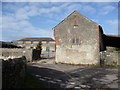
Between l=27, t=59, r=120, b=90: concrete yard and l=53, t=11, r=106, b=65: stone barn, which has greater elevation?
l=53, t=11, r=106, b=65: stone barn

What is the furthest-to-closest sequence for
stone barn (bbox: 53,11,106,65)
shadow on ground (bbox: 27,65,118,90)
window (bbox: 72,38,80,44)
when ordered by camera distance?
window (bbox: 72,38,80,44) < stone barn (bbox: 53,11,106,65) < shadow on ground (bbox: 27,65,118,90)

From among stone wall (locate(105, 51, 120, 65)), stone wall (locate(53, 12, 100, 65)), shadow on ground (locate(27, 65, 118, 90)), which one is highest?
stone wall (locate(53, 12, 100, 65))

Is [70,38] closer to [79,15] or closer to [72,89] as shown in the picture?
[79,15]

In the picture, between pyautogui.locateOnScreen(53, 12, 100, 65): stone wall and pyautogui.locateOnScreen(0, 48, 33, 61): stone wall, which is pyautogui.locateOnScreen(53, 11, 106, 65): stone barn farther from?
pyautogui.locateOnScreen(0, 48, 33, 61): stone wall

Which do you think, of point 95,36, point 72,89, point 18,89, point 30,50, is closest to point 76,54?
point 95,36

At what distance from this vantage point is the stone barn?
18.6 metres

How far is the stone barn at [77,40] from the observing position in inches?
734

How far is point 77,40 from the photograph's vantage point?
63.5 feet

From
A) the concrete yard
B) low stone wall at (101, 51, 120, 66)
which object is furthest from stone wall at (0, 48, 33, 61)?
low stone wall at (101, 51, 120, 66)

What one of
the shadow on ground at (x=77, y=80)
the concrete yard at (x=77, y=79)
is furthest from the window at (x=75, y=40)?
the shadow on ground at (x=77, y=80)

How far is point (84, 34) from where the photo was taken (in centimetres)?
1916

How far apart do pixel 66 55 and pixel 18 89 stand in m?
13.6

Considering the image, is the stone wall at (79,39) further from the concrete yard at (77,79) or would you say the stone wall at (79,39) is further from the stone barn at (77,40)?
the concrete yard at (77,79)

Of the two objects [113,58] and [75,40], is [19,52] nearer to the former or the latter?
[75,40]
